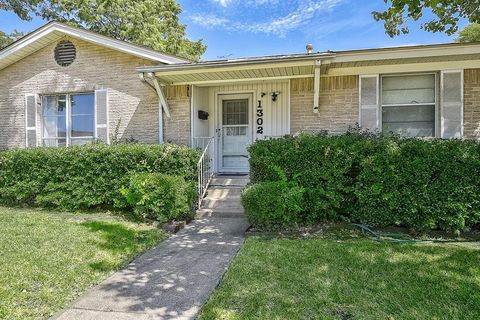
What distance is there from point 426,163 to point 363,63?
111 inches

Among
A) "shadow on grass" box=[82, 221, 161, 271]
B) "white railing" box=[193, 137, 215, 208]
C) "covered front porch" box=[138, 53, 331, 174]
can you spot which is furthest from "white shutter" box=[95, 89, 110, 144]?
"shadow on grass" box=[82, 221, 161, 271]

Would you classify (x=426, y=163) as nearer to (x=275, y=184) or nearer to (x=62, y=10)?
(x=275, y=184)

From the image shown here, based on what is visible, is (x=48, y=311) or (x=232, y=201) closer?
(x=48, y=311)

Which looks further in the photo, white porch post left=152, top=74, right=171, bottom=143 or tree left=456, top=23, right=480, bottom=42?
tree left=456, top=23, right=480, bottom=42

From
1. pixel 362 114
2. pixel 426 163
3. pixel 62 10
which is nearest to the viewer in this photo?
pixel 426 163

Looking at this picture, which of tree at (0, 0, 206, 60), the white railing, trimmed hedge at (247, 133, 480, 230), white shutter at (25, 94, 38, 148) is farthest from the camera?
tree at (0, 0, 206, 60)

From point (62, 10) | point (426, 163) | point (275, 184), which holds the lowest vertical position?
point (275, 184)

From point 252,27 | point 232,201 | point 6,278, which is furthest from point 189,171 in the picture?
point 252,27

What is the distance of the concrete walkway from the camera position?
115 inches

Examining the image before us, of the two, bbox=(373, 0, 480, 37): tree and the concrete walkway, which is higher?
bbox=(373, 0, 480, 37): tree

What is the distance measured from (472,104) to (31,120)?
11265 millimetres

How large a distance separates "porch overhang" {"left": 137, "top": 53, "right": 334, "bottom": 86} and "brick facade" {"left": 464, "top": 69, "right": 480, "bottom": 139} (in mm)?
3054

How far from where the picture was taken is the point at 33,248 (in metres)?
4.31

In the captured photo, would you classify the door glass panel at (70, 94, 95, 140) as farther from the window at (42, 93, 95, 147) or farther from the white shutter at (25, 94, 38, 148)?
the white shutter at (25, 94, 38, 148)
